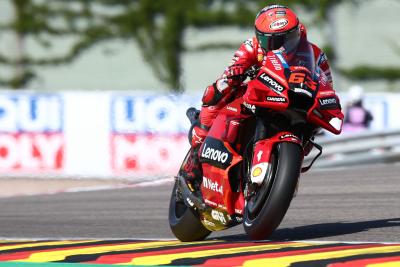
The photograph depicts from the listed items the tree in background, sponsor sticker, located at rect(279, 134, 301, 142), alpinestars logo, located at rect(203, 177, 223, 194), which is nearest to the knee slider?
alpinestars logo, located at rect(203, 177, 223, 194)

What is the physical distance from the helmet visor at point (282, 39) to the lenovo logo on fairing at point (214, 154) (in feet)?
2.44

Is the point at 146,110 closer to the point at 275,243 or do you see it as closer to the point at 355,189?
the point at 355,189

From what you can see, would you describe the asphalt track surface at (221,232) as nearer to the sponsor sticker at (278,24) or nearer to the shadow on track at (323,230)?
the shadow on track at (323,230)

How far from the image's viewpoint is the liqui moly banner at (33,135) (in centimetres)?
1752

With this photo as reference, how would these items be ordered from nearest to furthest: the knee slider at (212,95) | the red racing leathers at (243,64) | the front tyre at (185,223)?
the red racing leathers at (243,64)
the knee slider at (212,95)
the front tyre at (185,223)

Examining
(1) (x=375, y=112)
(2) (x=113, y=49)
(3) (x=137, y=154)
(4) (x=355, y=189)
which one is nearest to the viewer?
(4) (x=355, y=189)

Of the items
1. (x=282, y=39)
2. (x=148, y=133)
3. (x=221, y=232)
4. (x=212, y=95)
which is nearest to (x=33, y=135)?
(x=148, y=133)

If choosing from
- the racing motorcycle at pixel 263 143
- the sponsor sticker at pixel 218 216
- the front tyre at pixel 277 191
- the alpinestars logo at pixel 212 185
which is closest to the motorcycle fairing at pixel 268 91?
the racing motorcycle at pixel 263 143

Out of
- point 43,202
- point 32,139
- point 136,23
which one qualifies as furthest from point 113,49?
point 43,202

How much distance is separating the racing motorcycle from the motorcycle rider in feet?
0.26

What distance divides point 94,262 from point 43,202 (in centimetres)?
590

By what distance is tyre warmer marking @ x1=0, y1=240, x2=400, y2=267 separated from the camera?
19.5ft

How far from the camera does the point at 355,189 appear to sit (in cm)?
1149

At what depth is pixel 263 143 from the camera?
262 inches
